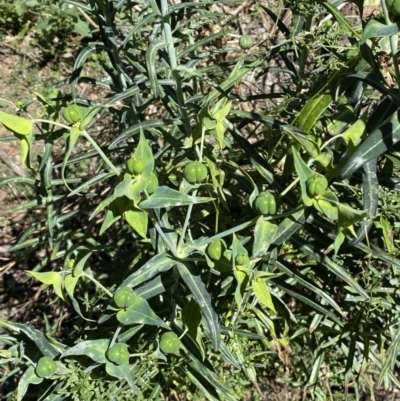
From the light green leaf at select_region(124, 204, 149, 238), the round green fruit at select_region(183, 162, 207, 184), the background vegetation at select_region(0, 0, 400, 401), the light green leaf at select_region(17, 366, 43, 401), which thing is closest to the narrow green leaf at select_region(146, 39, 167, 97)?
the background vegetation at select_region(0, 0, 400, 401)

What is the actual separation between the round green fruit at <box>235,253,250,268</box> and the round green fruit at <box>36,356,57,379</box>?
59 centimetres

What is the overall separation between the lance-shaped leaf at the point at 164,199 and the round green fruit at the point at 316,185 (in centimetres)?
29

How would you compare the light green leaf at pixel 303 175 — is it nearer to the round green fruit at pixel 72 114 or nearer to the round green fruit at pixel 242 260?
the round green fruit at pixel 242 260

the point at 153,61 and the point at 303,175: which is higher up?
the point at 153,61

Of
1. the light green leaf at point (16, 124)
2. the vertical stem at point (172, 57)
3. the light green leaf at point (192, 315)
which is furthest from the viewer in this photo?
the light green leaf at point (192, 315)

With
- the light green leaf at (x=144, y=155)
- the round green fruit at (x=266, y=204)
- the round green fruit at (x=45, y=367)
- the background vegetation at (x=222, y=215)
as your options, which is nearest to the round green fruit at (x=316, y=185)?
the background vegetation at (x=222, y=215)

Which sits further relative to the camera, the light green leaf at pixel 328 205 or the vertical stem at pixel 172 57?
the vertical stem at pixel 172 57

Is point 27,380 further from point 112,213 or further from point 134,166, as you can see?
point 134,166

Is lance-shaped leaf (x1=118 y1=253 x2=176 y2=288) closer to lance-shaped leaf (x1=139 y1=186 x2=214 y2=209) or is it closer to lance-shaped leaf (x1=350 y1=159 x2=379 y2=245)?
lance-shaped leaf (x1=139 y1=186 x2=214 y2=209)

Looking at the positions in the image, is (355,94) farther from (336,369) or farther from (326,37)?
(336,369)

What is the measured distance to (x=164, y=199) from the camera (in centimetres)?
140

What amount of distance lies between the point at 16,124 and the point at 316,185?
658 mm

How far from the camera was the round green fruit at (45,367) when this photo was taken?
1586 millimetres

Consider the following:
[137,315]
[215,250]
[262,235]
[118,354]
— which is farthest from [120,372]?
[262,235]
